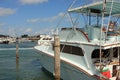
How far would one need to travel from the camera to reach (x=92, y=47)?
14.2 m

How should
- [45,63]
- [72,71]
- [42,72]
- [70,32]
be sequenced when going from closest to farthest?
1. [72,71]
2. [70,32]
3. [45,63]
4. [42,72]

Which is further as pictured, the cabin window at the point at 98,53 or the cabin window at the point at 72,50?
the cabin window at the point at 72,50

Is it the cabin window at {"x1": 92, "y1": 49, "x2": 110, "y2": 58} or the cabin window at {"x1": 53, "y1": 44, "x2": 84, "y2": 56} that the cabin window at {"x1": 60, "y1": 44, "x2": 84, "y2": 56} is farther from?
the cabin window at {"x1": 92, "y1": 49, "x2": 110, "y2": 58}

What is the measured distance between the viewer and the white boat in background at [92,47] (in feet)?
46.1

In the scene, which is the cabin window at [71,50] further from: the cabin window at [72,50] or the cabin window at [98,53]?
the cabin window at [98,53]

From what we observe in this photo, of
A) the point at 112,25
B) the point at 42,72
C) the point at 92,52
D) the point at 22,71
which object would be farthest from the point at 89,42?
the point at 22,71

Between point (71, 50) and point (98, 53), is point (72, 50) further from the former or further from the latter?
point (98, 53)

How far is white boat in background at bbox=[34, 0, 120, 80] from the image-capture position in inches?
553

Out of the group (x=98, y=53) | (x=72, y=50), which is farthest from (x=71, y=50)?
(x=98, y=53)

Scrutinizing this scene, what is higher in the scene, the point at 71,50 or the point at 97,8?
the point at 97,8

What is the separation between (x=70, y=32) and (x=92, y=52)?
2.76 m

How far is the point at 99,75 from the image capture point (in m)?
13.8

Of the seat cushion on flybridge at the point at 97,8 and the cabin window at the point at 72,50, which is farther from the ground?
the seat cushion on flybridge at the point at 97,8

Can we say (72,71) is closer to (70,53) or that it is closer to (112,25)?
(70,53)
